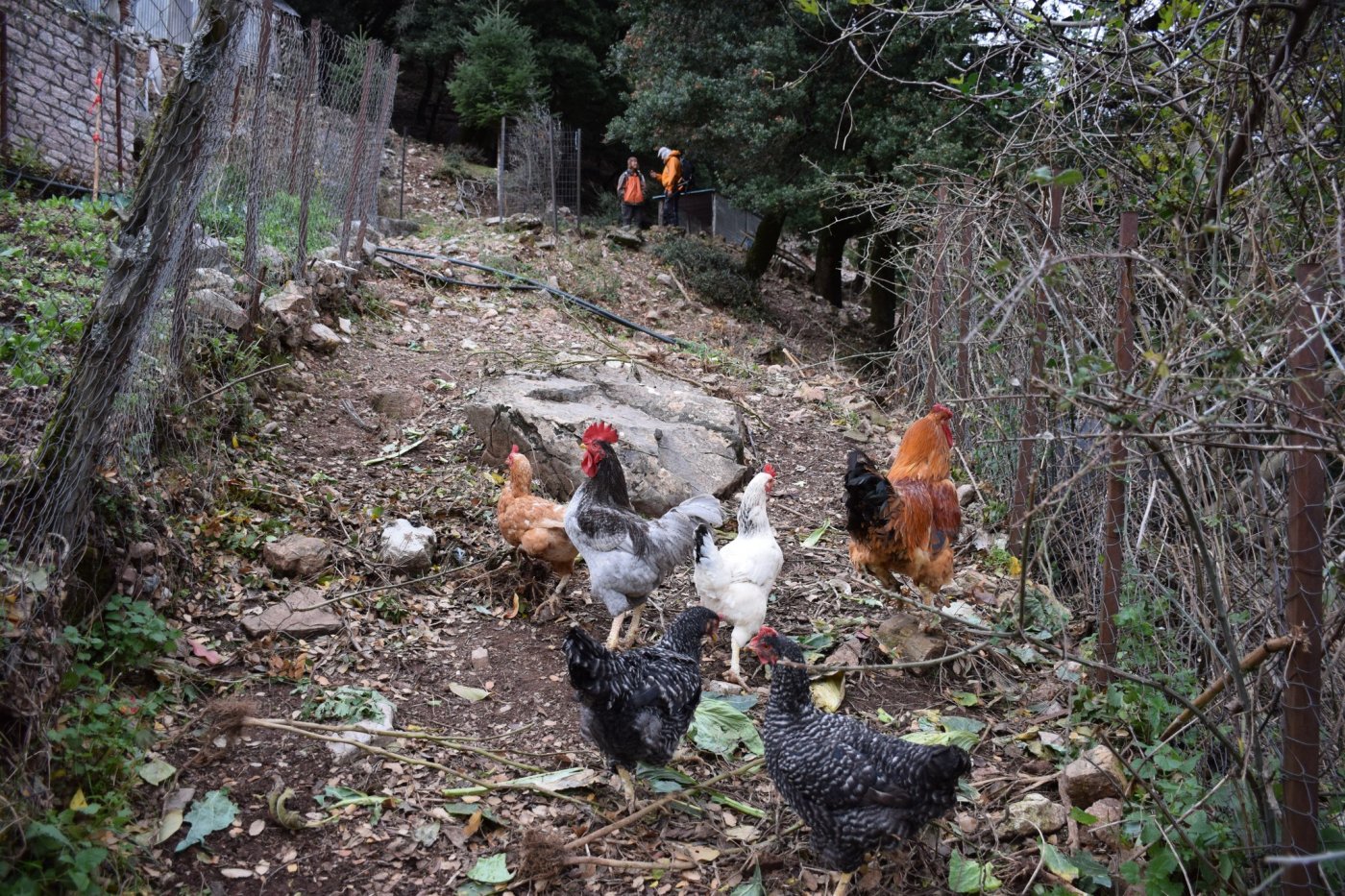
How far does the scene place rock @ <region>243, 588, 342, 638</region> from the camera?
4258mm

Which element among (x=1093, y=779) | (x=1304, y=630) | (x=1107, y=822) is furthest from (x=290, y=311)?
(x=1304, y=630)

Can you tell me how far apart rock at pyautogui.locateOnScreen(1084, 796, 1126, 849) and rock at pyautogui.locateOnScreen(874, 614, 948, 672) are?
1252mm

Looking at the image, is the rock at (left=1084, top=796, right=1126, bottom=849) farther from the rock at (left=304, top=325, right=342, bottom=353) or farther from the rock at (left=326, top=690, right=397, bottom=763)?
the rock at (left=304, top=325, right=342, bottom=353)

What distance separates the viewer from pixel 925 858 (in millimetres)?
3297

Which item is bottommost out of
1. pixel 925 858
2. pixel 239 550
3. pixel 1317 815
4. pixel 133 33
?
pixel 925 858

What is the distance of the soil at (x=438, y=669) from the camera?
3.27m

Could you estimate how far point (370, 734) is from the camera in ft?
12.6

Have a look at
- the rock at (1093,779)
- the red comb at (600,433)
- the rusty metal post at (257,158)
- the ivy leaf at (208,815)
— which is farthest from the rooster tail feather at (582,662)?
the rusty metal post at (257,158)

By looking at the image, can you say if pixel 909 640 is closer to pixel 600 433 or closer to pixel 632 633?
pixel 632 633

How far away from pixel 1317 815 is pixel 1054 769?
130 centimetres

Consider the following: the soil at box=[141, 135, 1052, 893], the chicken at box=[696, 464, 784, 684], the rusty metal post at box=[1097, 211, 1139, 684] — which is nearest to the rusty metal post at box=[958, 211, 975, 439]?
the soil at box=[141, 135, 1052, 893]

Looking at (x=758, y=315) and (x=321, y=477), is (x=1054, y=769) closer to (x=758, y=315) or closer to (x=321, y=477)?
(x=321, y=477)

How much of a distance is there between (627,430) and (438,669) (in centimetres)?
243

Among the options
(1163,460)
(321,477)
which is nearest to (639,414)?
(321,477)
